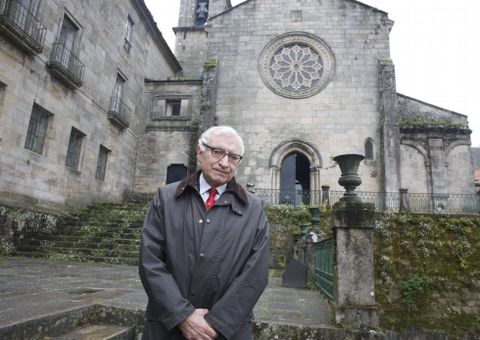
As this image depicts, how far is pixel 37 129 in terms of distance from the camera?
1089 centimetres

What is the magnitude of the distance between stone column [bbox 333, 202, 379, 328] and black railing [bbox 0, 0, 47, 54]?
10.1m

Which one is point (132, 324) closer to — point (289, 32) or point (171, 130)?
point (171, 130)

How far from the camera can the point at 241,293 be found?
6.31 feet

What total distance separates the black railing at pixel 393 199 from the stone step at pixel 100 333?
450 inches

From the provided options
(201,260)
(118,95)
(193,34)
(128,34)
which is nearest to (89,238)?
(118,95)

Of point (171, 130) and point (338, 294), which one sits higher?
point (171, 130)

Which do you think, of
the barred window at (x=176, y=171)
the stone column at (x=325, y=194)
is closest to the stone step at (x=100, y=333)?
the stone column at (x=325, y=194)

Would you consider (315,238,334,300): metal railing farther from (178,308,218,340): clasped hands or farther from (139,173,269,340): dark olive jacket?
(178,308,218,340): clasped hands

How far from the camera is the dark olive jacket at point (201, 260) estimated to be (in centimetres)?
186

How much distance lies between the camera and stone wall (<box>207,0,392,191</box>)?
15.2 meters

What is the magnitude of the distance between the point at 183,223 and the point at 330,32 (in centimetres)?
1679

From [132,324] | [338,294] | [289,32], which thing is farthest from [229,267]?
[289,32]

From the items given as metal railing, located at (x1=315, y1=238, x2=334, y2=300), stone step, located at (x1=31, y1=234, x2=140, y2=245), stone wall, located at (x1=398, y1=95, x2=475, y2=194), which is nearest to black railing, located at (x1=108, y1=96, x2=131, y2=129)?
stone step, located at (x1=31, y1=234, x2=140, y2=245)

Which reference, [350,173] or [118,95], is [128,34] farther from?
[350,173]
